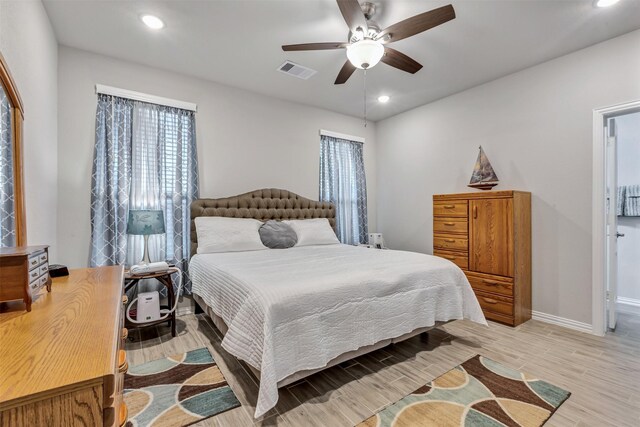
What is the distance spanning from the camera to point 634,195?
3760mm

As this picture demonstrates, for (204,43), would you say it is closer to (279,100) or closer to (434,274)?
(279,100)

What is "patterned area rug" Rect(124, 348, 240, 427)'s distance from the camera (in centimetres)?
171

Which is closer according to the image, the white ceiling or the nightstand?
the white ceiling

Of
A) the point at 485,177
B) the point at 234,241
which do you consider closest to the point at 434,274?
the point at 485,177

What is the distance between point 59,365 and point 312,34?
9.59 feet

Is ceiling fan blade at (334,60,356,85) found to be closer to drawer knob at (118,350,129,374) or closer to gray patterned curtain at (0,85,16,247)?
gray patterned curtain at (0,85,16,247)

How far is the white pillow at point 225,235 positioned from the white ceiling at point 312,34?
179 centimetres

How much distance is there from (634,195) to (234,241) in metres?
5.11

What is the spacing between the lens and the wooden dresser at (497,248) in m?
3.10

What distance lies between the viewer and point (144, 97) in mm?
3262

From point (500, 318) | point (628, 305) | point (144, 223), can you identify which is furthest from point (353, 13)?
point (628, 305)

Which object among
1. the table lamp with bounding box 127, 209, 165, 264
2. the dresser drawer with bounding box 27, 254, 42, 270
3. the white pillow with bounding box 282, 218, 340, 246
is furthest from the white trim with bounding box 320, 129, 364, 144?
the dresser drawer with bounding box 27, 254, 42, 270

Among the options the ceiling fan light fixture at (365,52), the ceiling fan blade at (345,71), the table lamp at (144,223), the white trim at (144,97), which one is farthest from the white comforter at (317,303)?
the white trim at (144,97)

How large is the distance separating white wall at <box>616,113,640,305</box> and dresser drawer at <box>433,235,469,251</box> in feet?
7.53
